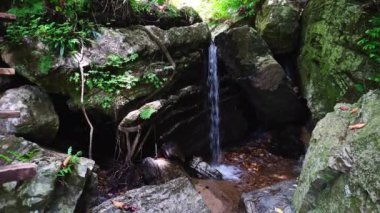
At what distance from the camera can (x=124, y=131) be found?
618 centimetres

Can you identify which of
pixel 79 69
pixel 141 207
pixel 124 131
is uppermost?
pixel 79 69

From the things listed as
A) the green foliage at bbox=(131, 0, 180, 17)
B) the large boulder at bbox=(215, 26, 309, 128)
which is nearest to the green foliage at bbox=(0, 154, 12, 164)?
the green foliage at bbox=(131, 0, 180, 17)

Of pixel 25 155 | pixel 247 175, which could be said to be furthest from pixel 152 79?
pixel 247 175

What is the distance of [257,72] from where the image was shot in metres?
8.00

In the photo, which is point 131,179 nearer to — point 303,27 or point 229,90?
point 229,90

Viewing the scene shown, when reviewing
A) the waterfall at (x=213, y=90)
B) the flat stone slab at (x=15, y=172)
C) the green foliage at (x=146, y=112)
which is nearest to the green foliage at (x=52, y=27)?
the green foliage at (x=146, y=112)

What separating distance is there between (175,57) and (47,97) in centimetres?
271

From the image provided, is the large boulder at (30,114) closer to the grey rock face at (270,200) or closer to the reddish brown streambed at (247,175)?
the reddish brown streambed at (247,175)

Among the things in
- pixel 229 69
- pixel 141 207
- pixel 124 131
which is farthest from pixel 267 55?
pixel 141 207

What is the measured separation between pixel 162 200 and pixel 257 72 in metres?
4.06

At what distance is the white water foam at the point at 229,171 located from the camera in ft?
24.2

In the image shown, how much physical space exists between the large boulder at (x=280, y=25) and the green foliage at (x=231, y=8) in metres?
0.60

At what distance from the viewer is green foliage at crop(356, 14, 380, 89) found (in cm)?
609

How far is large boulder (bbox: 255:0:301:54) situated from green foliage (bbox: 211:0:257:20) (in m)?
0.60
